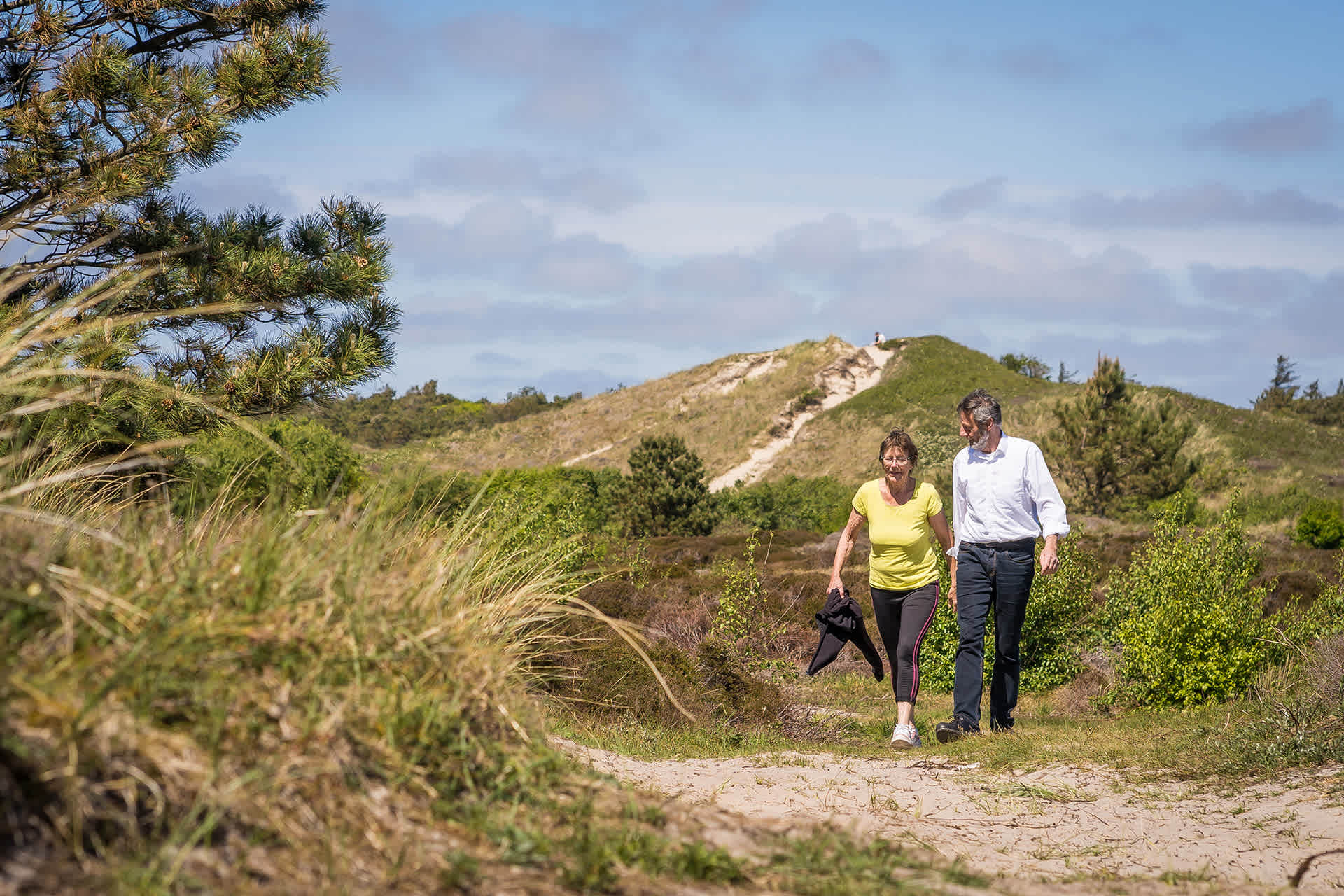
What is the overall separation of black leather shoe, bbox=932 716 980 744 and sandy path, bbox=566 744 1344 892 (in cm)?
47

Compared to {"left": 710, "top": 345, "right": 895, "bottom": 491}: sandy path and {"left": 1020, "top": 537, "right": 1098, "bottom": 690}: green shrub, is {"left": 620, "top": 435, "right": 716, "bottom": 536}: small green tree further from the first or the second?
{"left": 710, "top": 345, "right": 895, "bottom": 491}: sandy path

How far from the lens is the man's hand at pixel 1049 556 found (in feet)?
19.9

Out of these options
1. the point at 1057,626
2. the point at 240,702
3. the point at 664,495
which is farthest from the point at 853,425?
the point at 240,702

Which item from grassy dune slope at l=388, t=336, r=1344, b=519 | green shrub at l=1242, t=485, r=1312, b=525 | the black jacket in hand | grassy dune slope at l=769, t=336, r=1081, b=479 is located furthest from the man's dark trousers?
grassy dune slope at l=769, t=336, r=1081, b=479

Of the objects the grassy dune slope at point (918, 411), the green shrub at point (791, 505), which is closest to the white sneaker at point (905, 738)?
the green shrub at point (791, 505)

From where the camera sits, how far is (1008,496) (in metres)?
6.36

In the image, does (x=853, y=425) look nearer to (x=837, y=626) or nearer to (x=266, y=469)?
(x=837, y=626)

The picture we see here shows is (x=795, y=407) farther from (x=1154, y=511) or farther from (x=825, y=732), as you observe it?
(x=825, y=732)

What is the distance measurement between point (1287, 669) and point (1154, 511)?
2171cm

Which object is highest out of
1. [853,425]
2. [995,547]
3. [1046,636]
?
[853,425]

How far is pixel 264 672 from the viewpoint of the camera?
7.92 feet

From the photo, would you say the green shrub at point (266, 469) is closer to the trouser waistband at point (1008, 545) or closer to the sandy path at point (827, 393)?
the trouser waistband at point (1008, 545)

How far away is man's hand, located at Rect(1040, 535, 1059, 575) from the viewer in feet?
19.9

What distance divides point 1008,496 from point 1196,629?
2.01 metres
